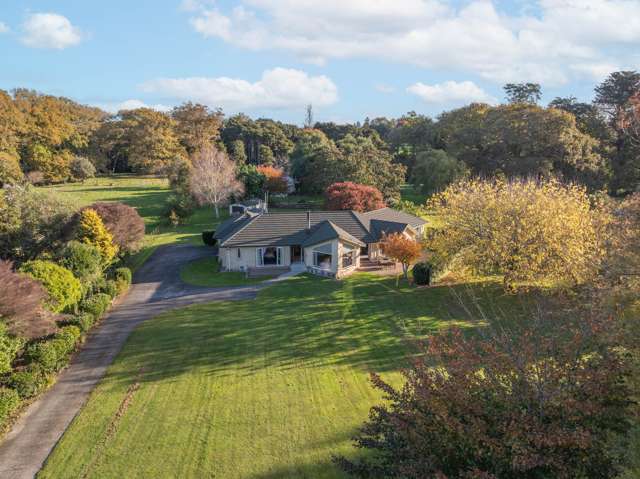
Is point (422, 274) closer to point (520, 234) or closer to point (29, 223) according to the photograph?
point (520, 234)

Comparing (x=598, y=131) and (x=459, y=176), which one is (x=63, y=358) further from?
(x=598, y=131)

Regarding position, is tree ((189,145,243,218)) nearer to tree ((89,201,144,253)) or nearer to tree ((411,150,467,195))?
tree ((89,201,144,253))

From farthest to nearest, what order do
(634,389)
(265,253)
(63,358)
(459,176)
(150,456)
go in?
1. (459,176)
2. (265,253)
3. (63,358)
4. (150,456)
5. (634,389)

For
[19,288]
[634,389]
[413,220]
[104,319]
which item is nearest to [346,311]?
[104,319]

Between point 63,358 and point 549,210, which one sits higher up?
point 549,210

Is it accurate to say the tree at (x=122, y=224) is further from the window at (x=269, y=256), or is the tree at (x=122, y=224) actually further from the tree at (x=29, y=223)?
the window at (x=269, y=256)

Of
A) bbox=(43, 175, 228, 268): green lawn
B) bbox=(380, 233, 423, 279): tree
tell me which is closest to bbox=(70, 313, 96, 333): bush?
bbox=(43, 175, 228, 268): green lawn

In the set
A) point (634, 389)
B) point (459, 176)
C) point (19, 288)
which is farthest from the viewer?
point (459, 176)
